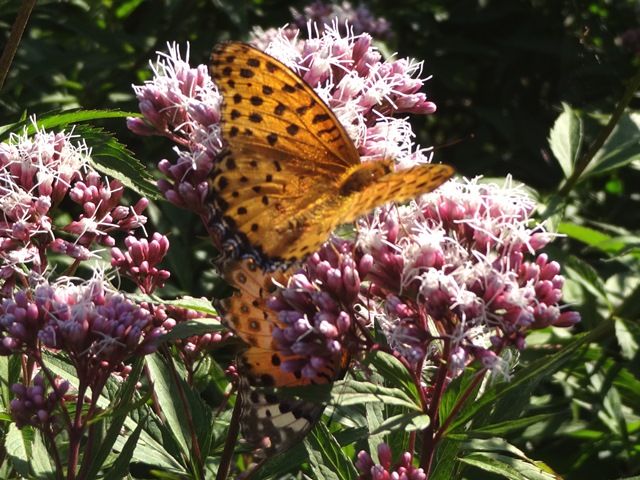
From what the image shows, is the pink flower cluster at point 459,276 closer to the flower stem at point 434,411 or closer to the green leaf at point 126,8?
the flower stem at point 434,411

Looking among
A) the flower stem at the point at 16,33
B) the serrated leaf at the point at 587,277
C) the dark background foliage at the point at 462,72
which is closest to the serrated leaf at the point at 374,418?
the dark background foliage at the point at 462,72

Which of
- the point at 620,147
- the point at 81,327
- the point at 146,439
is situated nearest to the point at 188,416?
the point at 146,439

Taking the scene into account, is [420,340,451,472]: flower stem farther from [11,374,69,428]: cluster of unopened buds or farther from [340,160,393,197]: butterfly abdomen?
[11,374,69,428]: cluster of unopened buds

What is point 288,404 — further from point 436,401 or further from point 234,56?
point 234,56

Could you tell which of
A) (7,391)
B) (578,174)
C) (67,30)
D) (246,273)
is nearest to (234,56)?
(246,273)

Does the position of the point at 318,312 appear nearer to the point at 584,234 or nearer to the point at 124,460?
the point at 124,460

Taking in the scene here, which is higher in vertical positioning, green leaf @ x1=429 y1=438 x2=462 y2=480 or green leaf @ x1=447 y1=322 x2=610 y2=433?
green leaf @ x1=447 y1=322 x2=610 y2=433

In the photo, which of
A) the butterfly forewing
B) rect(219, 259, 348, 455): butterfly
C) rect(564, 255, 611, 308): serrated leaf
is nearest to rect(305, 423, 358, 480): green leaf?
rect(219, 259, 348, 455): butterfly
